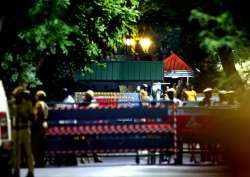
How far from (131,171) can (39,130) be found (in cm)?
256

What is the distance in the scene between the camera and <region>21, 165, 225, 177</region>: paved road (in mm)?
16312

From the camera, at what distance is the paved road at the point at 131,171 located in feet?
53.5

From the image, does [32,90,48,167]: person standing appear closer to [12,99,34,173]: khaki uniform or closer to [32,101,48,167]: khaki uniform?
[32,101,48,167]: khaki uniform

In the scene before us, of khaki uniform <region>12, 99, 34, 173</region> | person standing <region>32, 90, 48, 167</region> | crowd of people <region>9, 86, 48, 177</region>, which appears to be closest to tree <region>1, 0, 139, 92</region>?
person standing <region>32, 90, 48, 167</region>

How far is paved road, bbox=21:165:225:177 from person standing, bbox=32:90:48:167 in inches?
18.6

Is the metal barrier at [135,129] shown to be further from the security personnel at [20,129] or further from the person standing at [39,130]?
the security personnel at [20,129]

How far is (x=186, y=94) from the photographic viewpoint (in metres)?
27.4

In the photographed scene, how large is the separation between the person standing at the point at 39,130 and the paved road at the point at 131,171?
0.47 metres

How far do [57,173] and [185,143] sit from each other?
373 cm

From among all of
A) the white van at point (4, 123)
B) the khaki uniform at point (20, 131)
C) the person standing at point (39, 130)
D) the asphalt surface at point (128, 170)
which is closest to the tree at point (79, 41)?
the person standing at point (39, 130)

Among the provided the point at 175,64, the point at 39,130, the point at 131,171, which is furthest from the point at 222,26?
the point at 175,64

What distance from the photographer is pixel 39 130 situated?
18.0 m

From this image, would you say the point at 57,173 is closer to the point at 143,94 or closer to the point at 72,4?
the point at 143,94

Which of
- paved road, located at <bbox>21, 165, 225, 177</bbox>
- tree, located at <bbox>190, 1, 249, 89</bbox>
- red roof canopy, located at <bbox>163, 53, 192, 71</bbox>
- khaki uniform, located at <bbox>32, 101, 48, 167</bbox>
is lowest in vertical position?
paved road, located at <bbox>21, 165, 225, 177</bbox>
